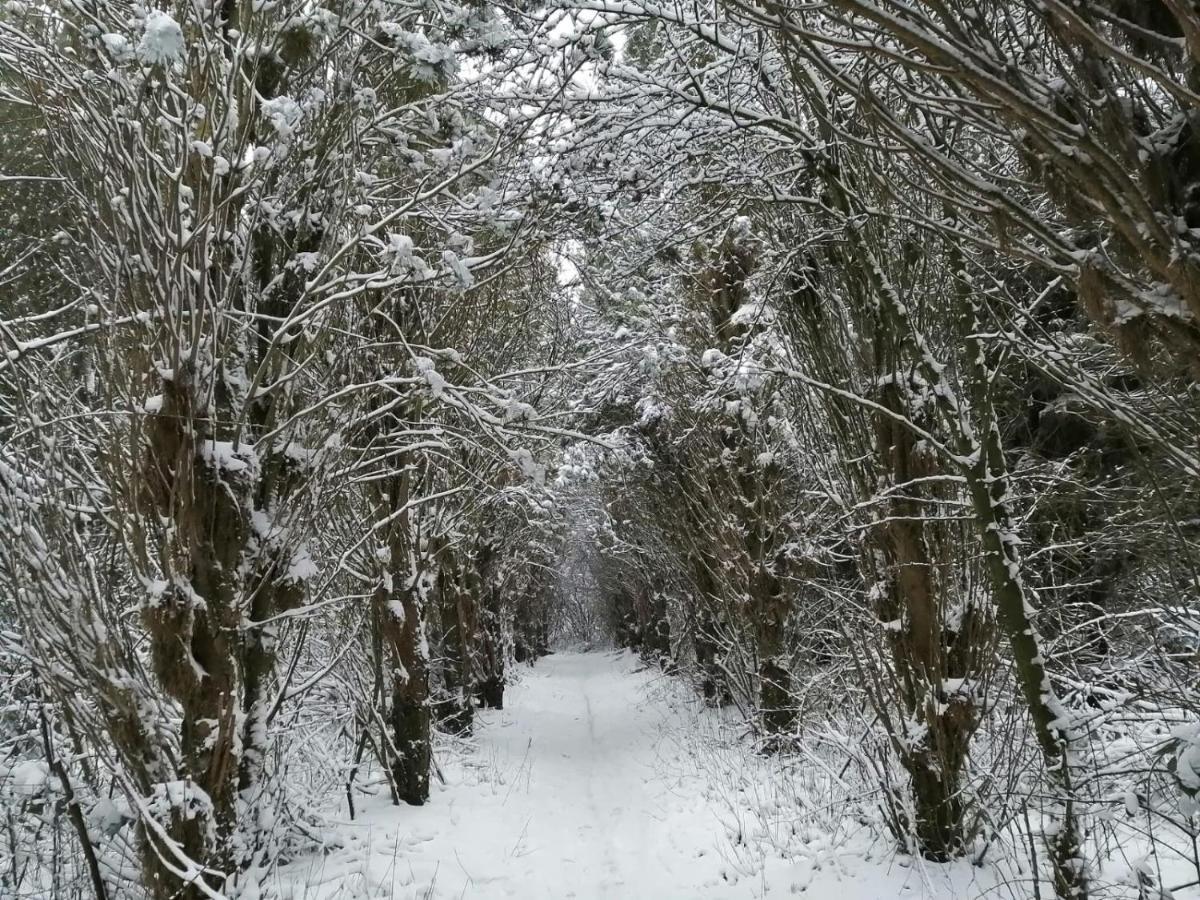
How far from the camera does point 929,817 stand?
4746mm

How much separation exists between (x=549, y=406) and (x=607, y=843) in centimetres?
472

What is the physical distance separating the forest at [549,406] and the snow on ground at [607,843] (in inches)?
2.1

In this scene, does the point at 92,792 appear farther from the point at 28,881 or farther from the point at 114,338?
the point at 114,338

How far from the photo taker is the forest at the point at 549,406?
2057 millimetres

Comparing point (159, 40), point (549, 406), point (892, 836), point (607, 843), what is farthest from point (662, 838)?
point (159, 40)

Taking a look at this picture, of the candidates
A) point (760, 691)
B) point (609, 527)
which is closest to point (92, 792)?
point (760, 691)

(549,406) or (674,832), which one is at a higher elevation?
(549,406)

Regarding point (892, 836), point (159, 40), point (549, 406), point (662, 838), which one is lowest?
point (662, 838)

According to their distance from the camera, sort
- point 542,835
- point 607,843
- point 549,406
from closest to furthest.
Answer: point 607,843 < point 542,835 < point 549,406

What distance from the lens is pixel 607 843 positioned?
22.6ft

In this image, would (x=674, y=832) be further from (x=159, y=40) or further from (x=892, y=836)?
(x=159, y=40)

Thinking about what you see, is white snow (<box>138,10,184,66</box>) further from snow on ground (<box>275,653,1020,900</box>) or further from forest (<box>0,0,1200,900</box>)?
snow on ground (<box>275,653,1020,900</box>)

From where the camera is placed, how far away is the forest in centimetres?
206

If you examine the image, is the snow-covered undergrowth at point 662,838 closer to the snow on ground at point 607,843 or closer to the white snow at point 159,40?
the snow on ground at point 607,843
